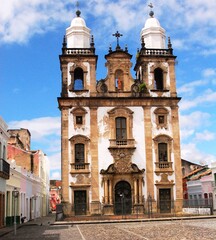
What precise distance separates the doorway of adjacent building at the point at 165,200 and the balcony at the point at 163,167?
1.49m

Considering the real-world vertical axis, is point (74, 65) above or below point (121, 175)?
above

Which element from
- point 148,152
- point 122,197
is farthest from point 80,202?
point 148,152

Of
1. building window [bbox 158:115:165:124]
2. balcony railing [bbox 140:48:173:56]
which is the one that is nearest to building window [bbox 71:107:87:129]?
building window [bbox 158:115:165:124]

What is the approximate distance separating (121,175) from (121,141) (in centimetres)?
268

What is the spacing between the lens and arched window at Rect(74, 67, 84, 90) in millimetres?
36000

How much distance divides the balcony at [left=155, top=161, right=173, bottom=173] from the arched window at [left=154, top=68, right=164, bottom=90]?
659cm

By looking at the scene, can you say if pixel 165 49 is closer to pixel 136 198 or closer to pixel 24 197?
pixel 136 198

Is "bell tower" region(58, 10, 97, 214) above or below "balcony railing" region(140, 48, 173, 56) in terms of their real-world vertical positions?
below

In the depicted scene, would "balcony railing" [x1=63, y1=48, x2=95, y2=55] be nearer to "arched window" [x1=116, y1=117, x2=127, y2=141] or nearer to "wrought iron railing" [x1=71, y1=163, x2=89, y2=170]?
"arched window" [x1=116, y1=117, x2=127, y2=141]

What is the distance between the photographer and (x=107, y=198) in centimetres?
3347

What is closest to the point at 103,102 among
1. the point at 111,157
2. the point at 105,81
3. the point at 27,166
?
the point at 105,81

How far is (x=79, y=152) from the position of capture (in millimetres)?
34375

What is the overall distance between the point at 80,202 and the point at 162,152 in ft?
24.9

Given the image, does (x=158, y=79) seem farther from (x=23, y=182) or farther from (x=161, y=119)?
(x=23, y=182)
